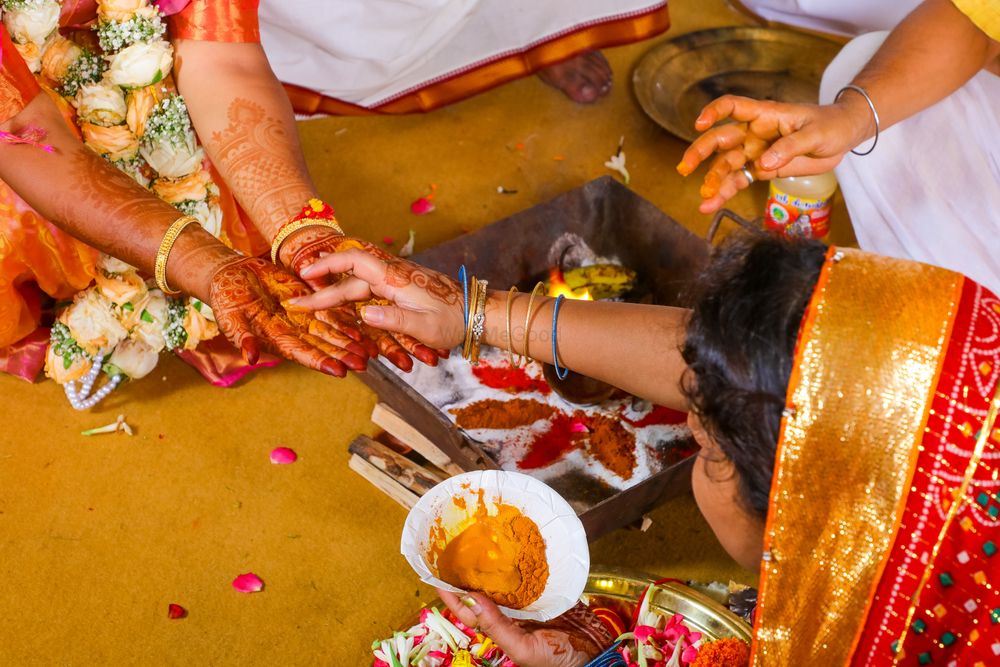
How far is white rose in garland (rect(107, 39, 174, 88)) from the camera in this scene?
2162 millimetres

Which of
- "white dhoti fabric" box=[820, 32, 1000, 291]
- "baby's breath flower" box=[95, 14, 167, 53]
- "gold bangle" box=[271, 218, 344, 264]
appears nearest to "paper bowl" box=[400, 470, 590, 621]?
"gold bangle" box=[271, 218, 344, 264]

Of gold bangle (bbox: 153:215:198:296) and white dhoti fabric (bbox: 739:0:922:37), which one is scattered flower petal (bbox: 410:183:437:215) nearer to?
gold bangle (bbox: 153:215:198:296)

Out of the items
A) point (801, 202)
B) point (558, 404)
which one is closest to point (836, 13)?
point (801, 202)

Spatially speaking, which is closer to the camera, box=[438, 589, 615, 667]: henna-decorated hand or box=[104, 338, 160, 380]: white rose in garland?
box=[438, 589, 615, 667]: henna-decorated hand

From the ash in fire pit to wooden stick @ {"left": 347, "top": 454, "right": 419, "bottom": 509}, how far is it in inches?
9.1

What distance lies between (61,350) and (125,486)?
15.9 inches

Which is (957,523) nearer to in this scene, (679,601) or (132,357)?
(679,601)

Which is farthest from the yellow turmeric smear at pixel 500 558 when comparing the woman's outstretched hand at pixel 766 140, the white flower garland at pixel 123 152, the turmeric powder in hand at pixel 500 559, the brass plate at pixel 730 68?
the brass plate at pixel 730 68

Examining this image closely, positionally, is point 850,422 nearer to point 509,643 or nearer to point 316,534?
point 509,643

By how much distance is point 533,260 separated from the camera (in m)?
2.75

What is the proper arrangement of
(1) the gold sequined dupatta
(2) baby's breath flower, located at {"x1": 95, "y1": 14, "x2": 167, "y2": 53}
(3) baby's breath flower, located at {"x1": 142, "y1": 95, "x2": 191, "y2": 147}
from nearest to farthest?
(1) the gold sequined dupatta, (2) baby's breath flower, located at {"x1": 95, "y1": 14, "x2": 167, "y2": 53}, (3) baby's breath flower, located at {"x1": 142, "y1": 95, "x2": 191, "y2": 147}

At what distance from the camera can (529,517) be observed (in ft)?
5.98

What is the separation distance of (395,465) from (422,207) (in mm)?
1111

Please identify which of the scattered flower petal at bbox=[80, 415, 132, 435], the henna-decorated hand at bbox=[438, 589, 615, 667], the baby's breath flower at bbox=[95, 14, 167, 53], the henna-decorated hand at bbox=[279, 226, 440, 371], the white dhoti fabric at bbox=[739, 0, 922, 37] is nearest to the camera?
the henna-decorated hand at bbox=[438, 589, 615, 667]
